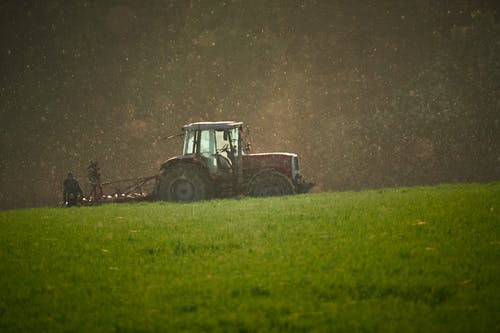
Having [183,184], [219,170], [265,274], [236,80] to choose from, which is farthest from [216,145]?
[236,80]

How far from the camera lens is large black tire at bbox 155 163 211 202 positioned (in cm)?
2219

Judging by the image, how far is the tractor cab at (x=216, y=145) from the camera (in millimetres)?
22422

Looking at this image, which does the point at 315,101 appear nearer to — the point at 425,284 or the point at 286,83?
the point at 286,83

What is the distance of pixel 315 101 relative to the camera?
49.9 meters

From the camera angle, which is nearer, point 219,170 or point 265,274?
point 265,274

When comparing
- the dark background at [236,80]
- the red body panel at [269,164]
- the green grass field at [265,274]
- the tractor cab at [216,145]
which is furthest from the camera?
the dark background at [236,80]

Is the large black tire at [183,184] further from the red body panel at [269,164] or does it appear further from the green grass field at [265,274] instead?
the green grass field at [265,274]

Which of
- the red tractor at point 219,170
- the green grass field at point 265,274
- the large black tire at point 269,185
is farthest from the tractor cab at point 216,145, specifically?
the green grass field at point 265,274

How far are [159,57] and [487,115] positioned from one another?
2299 cm

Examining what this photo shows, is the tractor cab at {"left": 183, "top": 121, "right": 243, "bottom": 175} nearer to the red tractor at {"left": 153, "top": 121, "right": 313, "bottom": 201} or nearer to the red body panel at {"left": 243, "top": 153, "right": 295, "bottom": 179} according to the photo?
the red tractor at {"left": 153, "top": 121, "right": 313, "bottom": 201}

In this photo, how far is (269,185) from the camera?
2217cm

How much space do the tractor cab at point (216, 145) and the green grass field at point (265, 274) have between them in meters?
8.63

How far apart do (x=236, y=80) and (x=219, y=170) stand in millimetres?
28613

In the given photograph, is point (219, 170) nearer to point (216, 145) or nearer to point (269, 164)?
point (216, 145)
